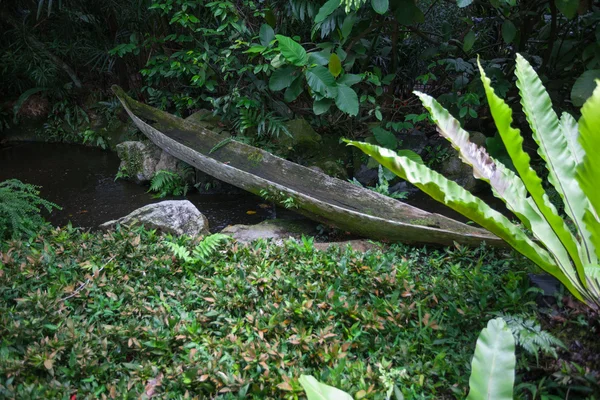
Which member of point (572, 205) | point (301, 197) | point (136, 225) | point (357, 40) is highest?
point (357, 40)

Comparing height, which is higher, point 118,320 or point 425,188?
point 425,188

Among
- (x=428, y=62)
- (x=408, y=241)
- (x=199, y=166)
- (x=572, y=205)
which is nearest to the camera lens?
(x=572, y=205)

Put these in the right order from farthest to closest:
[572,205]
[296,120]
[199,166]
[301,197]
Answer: [296,120]
[199,166]
[301,197]
[572,205]

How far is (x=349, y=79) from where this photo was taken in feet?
14.9

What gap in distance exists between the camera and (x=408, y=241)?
310 centimetres

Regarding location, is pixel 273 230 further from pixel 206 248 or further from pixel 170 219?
pixel 206 248

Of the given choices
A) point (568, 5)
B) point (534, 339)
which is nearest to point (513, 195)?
point (534, 339)

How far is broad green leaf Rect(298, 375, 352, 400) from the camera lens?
4.64 feet

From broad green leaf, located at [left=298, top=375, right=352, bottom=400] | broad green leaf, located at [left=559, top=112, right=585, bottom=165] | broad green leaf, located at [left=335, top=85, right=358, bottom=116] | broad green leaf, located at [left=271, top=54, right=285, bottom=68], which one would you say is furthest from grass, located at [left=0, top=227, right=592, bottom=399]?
broad green leaf, located at [left=271, top=54, right=285, bottom=68]

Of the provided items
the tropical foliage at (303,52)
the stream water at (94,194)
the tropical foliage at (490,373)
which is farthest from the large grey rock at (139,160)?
the tropical foliage at (490,373)

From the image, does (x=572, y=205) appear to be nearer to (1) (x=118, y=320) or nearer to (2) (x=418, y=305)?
(2) (x=418, y=305)

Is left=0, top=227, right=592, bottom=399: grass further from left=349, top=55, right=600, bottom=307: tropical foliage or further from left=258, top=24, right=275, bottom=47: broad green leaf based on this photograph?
left=258, top=24, right=275, bottom=47: broad green leaf

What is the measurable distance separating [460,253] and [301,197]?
134 cm

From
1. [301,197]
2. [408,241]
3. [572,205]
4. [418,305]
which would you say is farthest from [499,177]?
[301,197]
